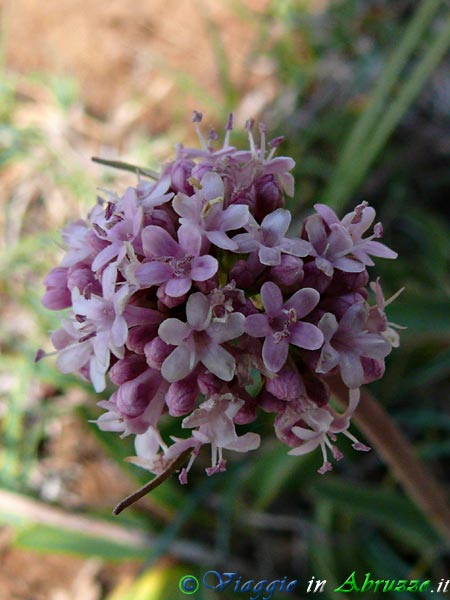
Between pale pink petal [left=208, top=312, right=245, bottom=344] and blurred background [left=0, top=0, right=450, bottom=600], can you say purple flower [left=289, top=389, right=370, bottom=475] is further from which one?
blurred background [left=0, top=0, right=450, bottom=600]

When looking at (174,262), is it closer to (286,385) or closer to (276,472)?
(286,385)

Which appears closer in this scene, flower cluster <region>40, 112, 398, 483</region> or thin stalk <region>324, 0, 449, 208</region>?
flower cluster <region>40, 112, 398, 483</region>

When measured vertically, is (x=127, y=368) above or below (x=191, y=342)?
below

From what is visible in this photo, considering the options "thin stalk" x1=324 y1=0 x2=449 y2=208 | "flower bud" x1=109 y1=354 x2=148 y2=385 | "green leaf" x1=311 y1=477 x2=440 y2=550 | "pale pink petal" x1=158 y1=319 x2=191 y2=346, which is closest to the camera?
"pale pink petal" x1=158 y1=319 x2=191 y2=346

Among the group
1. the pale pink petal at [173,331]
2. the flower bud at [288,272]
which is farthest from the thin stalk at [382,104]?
the pale pink petal at [173,331]

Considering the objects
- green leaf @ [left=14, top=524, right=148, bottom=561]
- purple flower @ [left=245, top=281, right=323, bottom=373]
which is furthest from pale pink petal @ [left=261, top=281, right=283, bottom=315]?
green leaf @ [left=14, top=524, right=148, bottom=561]

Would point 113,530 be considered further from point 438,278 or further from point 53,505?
point 438,278

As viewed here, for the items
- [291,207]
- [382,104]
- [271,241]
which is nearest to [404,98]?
[382,104]
